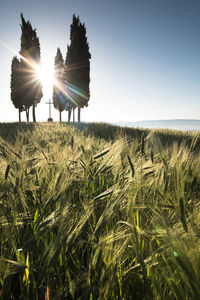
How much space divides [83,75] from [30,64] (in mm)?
7005

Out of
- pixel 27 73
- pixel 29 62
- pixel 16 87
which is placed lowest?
pixel 16 87

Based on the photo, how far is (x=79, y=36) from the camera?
16781 millimetres

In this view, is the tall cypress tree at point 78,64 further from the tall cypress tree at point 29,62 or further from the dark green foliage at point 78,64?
the tall cypress tree at point 29,62

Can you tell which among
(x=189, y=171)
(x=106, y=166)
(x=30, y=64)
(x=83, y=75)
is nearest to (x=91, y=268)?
(x=106, y=166)

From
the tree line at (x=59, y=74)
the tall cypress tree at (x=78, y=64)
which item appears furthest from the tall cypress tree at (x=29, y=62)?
the tall cypress tree at (x=78, y=64)

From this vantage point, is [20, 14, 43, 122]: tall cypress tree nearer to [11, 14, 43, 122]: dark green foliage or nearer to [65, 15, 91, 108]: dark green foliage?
[11, 14, 43, 122]: dark green foliage

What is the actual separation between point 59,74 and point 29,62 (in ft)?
11.2

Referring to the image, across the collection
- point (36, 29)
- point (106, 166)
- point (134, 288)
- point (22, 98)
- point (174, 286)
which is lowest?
point (134, 288)

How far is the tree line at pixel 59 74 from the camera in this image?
16.6m

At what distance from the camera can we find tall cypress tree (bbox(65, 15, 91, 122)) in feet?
53.8

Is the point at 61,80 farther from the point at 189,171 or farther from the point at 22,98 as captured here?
the point at 189,171

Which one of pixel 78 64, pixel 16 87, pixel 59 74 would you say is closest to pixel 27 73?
pixel 16 87

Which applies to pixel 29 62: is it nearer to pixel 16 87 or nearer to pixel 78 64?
pixel 16 87

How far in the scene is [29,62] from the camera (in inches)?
736
